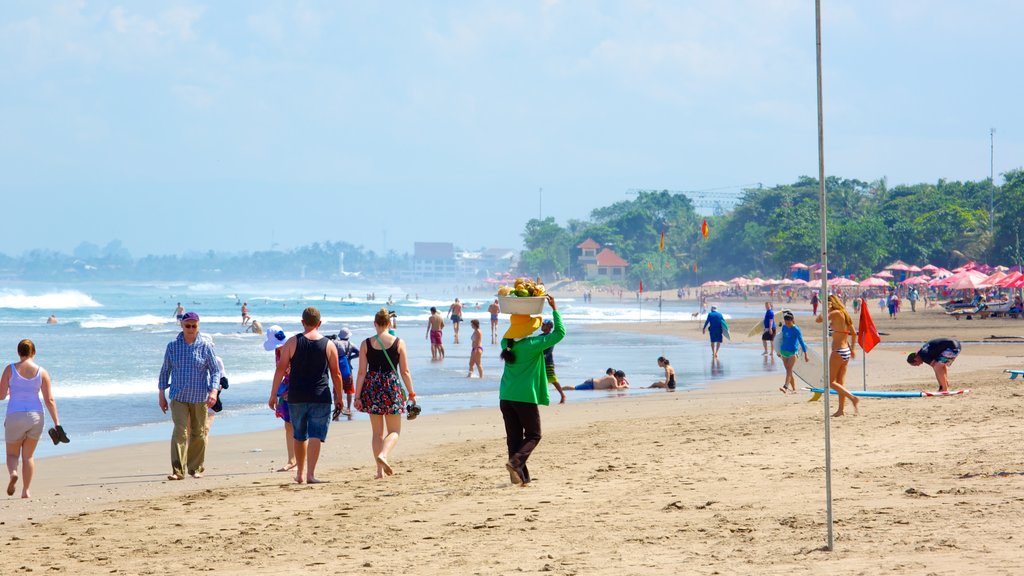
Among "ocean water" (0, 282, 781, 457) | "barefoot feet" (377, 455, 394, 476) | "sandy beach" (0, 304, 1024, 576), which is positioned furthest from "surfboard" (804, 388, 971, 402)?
"barefoot feet" (377, 455, 394, 476)

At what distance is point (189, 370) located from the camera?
9.93m

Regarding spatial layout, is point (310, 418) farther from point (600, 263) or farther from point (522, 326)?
point (600, 263)

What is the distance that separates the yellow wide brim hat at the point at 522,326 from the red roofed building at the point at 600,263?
142742mm

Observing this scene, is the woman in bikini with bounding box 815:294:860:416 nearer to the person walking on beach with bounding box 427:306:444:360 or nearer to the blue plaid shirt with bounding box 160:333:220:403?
the blue plaid shirt with bounding box 160:333:220:403

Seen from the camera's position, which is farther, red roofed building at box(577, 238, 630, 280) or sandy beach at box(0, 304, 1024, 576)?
red roofed building at box(577, 238, 630, 280)

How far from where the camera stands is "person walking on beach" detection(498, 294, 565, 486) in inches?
354

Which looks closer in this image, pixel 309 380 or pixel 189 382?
pixel 309 380

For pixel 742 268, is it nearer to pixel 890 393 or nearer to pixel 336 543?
pixel 890 393

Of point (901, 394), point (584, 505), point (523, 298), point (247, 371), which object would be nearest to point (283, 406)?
point (523, 298)

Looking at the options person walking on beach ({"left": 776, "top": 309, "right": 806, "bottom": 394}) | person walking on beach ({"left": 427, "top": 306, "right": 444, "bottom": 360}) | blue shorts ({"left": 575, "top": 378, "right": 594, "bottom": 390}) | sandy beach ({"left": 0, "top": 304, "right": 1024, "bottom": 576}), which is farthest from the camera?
person walking on beach ({"left": 427, "top": 306, "right": 444, "bottom": 360})

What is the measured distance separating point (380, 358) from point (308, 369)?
0.62 meters

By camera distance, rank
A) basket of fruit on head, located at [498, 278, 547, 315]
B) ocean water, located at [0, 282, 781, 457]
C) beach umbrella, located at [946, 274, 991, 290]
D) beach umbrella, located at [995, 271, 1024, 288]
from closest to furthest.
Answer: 1. basket of fruit on head, located at [498, 278, 547, 315]
2. ocean water, located at [0, 282, 781, 457]
3. beach umbrella, located at [995, 271, 1024, 288]
4. beach umbrella, located at [946, 274, 991, 290]

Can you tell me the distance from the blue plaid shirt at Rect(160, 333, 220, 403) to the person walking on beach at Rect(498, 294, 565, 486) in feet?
9.20

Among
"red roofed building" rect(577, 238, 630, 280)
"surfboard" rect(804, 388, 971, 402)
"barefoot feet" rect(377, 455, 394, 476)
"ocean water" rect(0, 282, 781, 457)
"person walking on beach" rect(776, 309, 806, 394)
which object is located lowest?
"ocean water" rect(0, 282, 781, 457)
